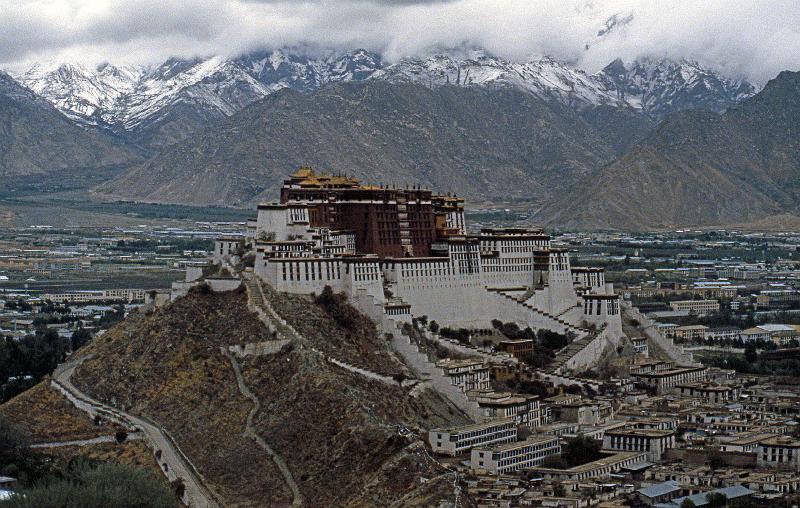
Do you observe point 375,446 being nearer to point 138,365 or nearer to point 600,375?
point 138,365

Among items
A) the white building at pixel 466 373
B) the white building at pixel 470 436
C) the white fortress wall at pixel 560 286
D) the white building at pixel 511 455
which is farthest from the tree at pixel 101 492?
the white fortress wall at pixel 560 286

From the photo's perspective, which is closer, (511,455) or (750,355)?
(511,455)

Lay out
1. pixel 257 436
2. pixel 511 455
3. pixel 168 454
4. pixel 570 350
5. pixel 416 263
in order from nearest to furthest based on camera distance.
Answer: pixel 168 454
pixel 511 455
pixel 257 436
pixel 416 263
pixel 570 350

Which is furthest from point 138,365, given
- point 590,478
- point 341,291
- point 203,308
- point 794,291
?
point 794,291

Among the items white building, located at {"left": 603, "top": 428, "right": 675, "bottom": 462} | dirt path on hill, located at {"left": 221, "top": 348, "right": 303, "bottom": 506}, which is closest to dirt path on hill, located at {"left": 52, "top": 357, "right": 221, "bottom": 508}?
dirt path on hill, located at {"left": 221, "top": 348, "right": 303, "bottom": 506}

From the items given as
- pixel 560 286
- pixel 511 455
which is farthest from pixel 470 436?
pixel 560 286

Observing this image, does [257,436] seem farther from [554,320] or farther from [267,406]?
[554,320]

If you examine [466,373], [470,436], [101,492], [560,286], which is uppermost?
[560,286]
